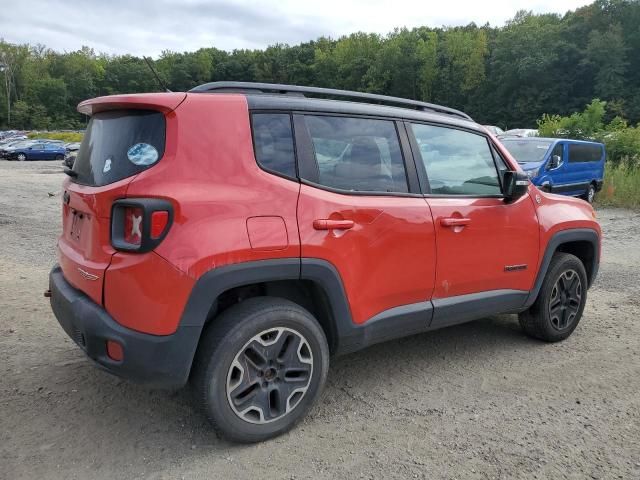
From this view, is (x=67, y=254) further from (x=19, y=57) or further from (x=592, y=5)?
(x=19, y=57)

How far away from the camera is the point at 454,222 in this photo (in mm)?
3488

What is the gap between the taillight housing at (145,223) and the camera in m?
2.46

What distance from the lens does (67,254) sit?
3051 mm

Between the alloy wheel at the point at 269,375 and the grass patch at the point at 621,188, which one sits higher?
the grass patch at the point at 621,188

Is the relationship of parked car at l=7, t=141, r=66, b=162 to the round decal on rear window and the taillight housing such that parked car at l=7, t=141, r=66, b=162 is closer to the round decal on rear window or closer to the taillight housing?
the round decal on rear window

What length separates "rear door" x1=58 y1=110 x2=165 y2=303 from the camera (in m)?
2.62

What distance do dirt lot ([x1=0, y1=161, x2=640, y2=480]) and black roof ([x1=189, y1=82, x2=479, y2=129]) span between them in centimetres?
176

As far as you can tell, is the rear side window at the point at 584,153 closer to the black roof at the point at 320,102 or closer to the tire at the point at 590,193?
the tire at the point at 590,193

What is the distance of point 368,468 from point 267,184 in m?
1.48

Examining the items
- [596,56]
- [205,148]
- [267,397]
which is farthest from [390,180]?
[596,56]

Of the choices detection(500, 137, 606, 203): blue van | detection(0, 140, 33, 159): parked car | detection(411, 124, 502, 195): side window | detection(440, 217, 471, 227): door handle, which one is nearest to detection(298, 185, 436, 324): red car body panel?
detection(440, 217, 471, 227): door handle

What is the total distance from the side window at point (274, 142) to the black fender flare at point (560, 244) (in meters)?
2.30

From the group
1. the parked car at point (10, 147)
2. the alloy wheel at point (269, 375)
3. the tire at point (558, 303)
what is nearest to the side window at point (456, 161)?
the tire at point (558, 303)

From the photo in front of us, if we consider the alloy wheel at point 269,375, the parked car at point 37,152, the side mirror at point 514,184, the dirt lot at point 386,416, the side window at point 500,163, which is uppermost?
the side window at point 500,163
